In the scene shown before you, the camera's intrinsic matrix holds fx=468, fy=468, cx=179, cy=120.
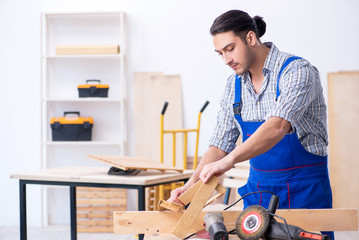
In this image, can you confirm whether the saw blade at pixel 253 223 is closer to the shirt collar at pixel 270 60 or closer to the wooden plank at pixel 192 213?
the wooden plank at pixel 192 213

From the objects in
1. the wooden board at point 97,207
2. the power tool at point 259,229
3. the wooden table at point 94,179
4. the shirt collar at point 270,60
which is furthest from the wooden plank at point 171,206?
the wooden board at point 97,207

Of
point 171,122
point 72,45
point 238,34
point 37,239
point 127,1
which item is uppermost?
point 127,1

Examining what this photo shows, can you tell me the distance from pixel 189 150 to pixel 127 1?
160 centimetres

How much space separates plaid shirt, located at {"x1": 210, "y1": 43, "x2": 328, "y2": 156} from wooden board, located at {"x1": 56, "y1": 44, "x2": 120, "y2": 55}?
265 centimetres

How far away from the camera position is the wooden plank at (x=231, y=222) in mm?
1442

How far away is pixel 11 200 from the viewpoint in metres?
4.78

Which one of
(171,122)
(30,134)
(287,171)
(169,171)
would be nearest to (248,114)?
(287,171)

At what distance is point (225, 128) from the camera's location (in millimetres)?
1936

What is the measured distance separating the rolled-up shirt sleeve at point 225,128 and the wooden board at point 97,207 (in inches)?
103

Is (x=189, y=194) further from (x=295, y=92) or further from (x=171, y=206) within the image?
(x=295, y=92)

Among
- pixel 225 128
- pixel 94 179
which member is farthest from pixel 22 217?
pixel 225 128

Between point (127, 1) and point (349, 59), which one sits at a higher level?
point (127, 1)

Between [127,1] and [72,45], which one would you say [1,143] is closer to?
[72,45]

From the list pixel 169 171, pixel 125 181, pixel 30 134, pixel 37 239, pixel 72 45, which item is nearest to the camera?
pixel 125 181
